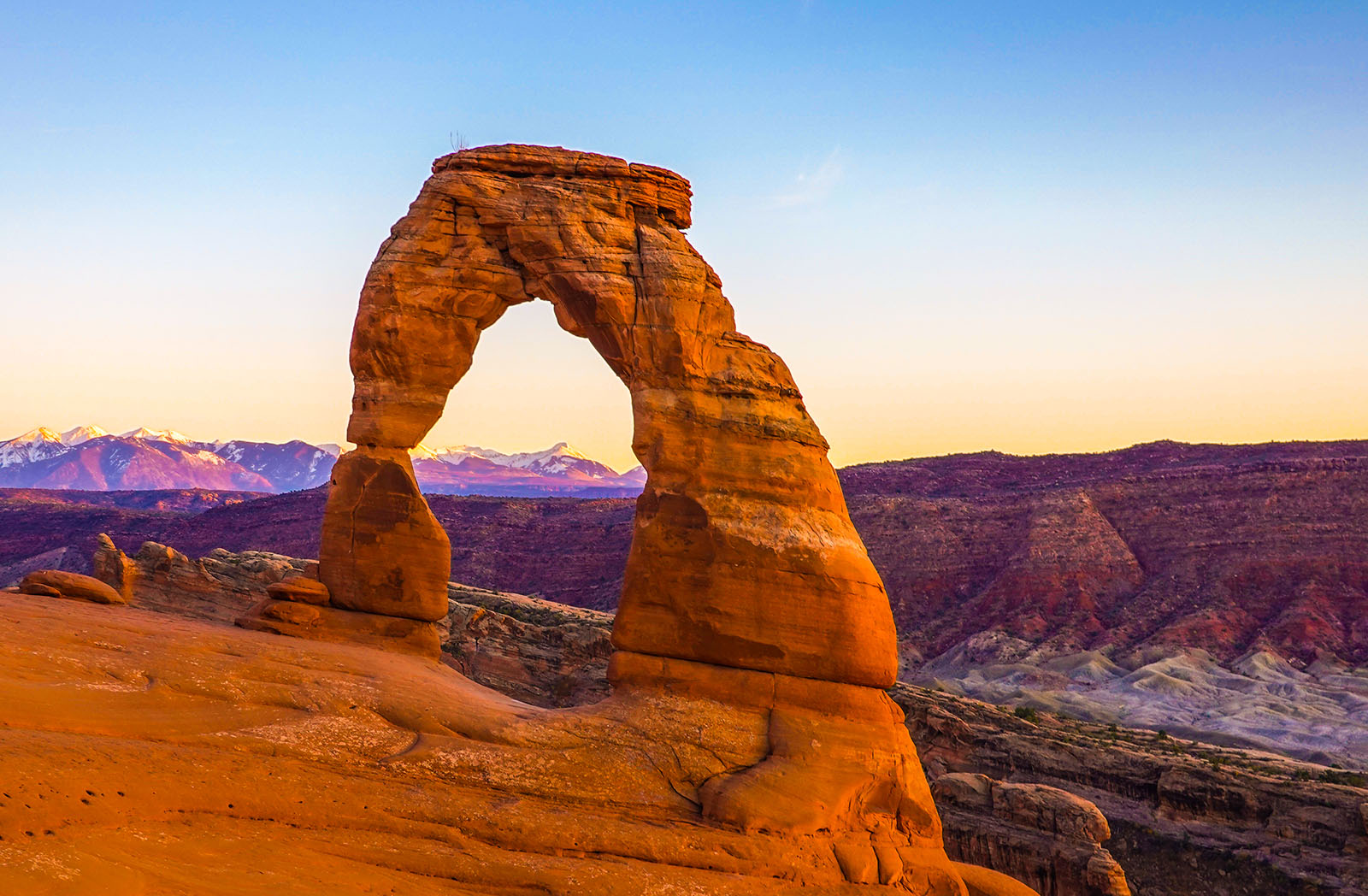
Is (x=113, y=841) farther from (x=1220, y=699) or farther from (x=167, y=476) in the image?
(x=167, y=476)

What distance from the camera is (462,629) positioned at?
3130cm

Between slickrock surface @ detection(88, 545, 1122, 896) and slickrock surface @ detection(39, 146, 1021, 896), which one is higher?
Result: slickrock surface @ detection(39, 146, 1021, 896)

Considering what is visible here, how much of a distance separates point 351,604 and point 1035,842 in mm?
15003

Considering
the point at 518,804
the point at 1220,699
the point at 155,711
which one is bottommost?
the point at 1220,699

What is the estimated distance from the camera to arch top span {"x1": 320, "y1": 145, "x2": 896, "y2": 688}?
58.0 feet

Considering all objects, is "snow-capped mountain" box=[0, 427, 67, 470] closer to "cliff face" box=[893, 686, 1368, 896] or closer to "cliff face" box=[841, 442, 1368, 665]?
"cliff face" box=[841, 442, 1368, 665]

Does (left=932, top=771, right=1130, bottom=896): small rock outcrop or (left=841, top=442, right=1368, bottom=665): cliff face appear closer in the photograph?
(left=932, top=771, right=1130, bottom=896): small rock outcrop

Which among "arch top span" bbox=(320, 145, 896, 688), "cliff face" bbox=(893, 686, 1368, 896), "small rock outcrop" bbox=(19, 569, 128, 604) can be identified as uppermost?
"arch top span" bbox=(320, 145, 896, 688)

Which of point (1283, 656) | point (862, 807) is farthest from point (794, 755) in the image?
point (1283, 656)

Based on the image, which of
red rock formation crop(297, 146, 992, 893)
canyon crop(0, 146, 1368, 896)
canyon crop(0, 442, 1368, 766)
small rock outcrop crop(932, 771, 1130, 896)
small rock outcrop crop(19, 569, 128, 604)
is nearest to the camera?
canyon crop(0, 146, 1368, 896)

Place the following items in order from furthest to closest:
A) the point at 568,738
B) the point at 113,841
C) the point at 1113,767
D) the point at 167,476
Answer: the point at 167,476
the point at 1113,767
the point at 568,738
the point at 113,841

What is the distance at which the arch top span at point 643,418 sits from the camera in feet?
58.0

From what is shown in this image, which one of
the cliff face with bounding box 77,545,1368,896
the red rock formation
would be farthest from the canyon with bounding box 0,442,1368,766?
the red rock formation

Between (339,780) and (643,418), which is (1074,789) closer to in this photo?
(643,418)
